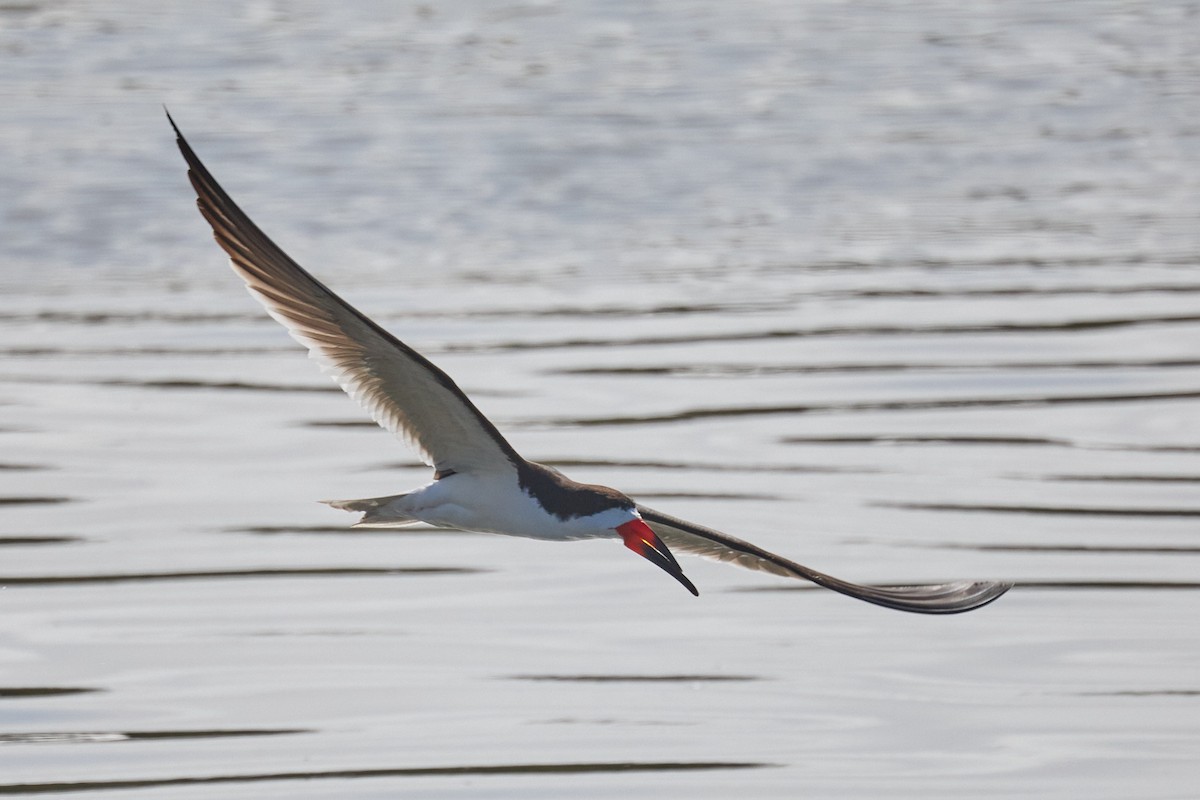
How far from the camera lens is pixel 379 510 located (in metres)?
8.41

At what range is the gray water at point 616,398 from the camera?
10172 mm

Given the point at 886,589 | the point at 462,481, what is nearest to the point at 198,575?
the point at 462,481

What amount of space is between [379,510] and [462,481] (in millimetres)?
355

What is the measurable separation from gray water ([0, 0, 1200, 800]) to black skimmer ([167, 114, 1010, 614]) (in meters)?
1.45

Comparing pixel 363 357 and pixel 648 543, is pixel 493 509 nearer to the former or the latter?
pixel 648 543

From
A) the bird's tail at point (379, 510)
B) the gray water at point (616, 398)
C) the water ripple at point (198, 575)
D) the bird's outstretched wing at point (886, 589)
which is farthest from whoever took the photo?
the water ripple at point (198, 575)

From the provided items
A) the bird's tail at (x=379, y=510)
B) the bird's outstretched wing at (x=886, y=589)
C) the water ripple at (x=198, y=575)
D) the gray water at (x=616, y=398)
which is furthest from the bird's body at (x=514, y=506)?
the water ripple at (x=198, y=575)

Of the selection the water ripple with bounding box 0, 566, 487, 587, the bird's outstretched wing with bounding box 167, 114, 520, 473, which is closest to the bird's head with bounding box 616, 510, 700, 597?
the bird's outstretched wing with bounding box 167, 114, 520, 473

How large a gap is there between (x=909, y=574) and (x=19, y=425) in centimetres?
591

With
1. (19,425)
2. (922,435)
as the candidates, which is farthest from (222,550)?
(922,435)

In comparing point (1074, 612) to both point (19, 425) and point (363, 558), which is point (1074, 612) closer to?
point (363, 558)

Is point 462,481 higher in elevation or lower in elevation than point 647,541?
higher

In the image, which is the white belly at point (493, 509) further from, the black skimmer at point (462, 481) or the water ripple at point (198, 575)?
the water ripple at point (198, 575)

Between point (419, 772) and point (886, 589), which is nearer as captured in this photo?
point (886, 589)
